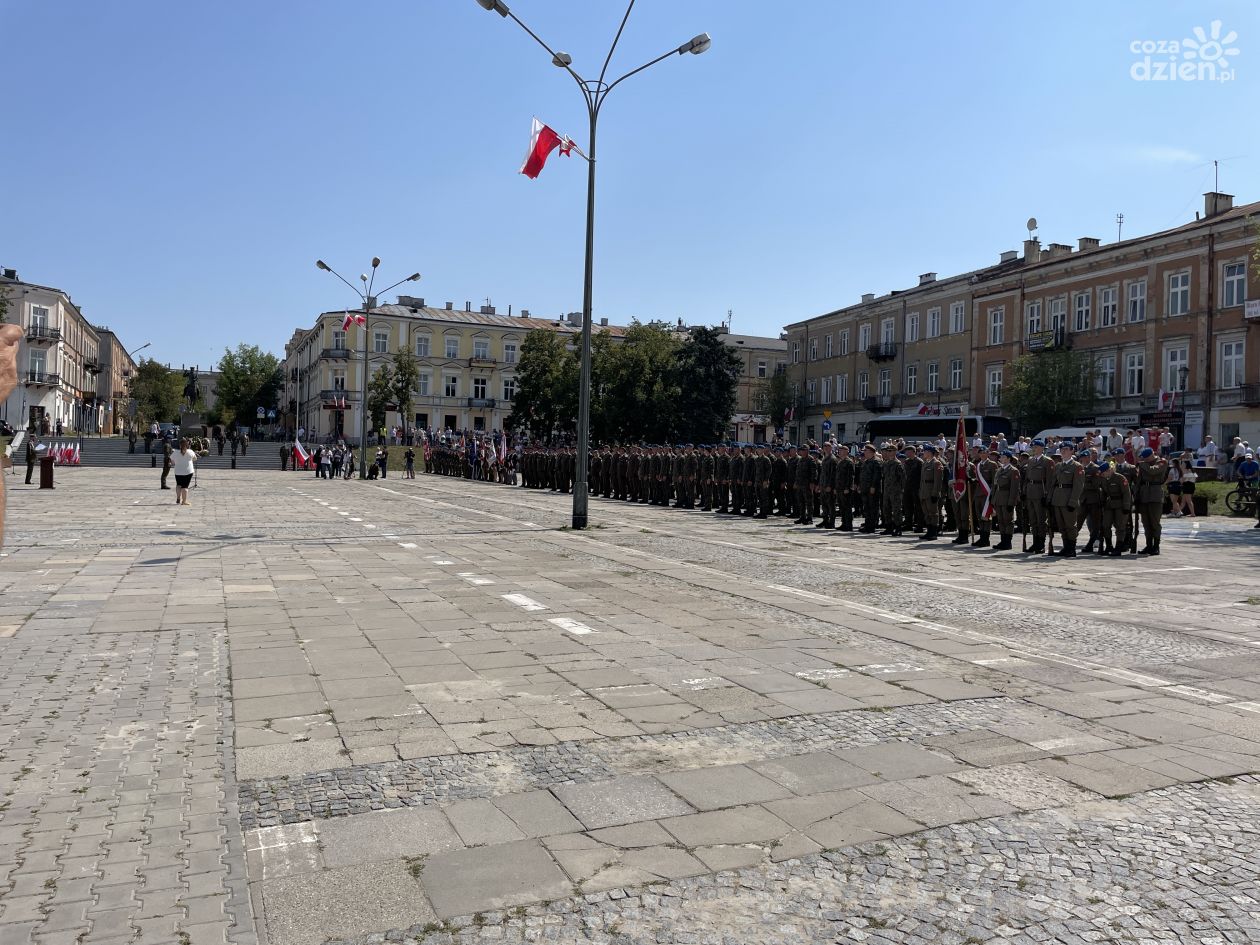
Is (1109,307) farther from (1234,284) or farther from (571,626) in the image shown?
(571,626)

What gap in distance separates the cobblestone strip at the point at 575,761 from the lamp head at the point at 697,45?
1616cm

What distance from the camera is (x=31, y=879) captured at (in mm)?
3428

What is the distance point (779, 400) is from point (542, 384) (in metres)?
17.1

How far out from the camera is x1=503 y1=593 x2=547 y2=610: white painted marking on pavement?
9.40 m

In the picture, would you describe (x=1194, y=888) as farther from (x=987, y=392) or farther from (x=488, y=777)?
(x=987, y=392)

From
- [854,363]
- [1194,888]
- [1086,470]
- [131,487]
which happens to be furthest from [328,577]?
[854,363]

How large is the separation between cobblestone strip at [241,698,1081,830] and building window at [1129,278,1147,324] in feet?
154

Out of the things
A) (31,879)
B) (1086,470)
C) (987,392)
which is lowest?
(31,879)

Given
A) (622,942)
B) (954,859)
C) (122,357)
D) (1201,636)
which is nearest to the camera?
(622,942)

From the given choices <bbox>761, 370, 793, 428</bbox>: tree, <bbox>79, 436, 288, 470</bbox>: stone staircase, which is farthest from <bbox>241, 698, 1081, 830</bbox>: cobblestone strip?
<bbox>761, 370, 793, 428</bbox>: tree

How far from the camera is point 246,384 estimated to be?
406 feet

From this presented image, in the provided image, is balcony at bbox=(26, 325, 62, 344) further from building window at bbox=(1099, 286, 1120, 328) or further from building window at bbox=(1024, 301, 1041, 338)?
building window at bbox=(1099, 286, 1120, 328)

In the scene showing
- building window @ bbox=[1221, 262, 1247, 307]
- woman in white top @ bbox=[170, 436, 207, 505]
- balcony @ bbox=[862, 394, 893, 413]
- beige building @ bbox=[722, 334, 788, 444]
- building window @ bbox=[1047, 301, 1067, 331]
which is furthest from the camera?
beige building @ bbox=[722, 334, 788, 444]

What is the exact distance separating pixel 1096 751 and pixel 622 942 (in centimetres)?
310
